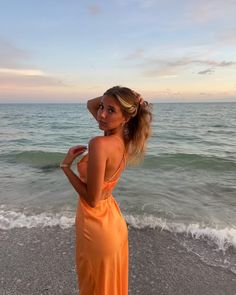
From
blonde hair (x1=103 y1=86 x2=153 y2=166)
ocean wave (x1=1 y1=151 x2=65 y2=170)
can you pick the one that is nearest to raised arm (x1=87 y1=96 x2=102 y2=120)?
blonde hair (x1=103 y1=86 x2=153 y2=166)

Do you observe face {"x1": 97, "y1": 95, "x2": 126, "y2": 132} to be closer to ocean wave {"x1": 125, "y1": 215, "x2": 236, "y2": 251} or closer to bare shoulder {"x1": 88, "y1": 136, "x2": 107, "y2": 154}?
bare shoulder {"x1": 88, "y1": 136, "x2": 107, "y2": 154}

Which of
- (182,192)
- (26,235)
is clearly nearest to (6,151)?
(182,192)

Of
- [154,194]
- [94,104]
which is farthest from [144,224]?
[94,104]

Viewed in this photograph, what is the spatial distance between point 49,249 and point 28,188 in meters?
4.11

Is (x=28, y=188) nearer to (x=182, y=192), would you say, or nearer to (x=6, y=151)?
(x=182, y=192)

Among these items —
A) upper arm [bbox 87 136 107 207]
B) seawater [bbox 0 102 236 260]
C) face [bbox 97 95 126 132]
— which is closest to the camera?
upper arm [bbox 87 136 107 207]

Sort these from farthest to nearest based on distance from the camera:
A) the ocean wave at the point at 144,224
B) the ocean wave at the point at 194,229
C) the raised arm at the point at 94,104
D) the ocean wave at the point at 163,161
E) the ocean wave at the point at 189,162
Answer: the ocean wave at the point at 163,161, the ocean wave at the point at 189,162, the ocean wave at the point at 144,224, the ocean wave at the point at 194,229, the raised arm at the point at 94,104

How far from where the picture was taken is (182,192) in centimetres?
853

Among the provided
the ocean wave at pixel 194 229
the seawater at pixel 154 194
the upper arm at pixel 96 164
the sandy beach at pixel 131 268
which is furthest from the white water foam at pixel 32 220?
the upper arm at pixel 96 164

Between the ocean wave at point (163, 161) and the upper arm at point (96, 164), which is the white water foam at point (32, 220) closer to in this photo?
the upper arm at point (96, 164)

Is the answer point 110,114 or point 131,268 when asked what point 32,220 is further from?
point 110,114

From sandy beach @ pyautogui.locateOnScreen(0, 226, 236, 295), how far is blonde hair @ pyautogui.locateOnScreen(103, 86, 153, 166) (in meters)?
2.07

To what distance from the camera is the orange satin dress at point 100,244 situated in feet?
7.98

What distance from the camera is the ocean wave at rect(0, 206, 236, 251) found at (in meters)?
5.38
